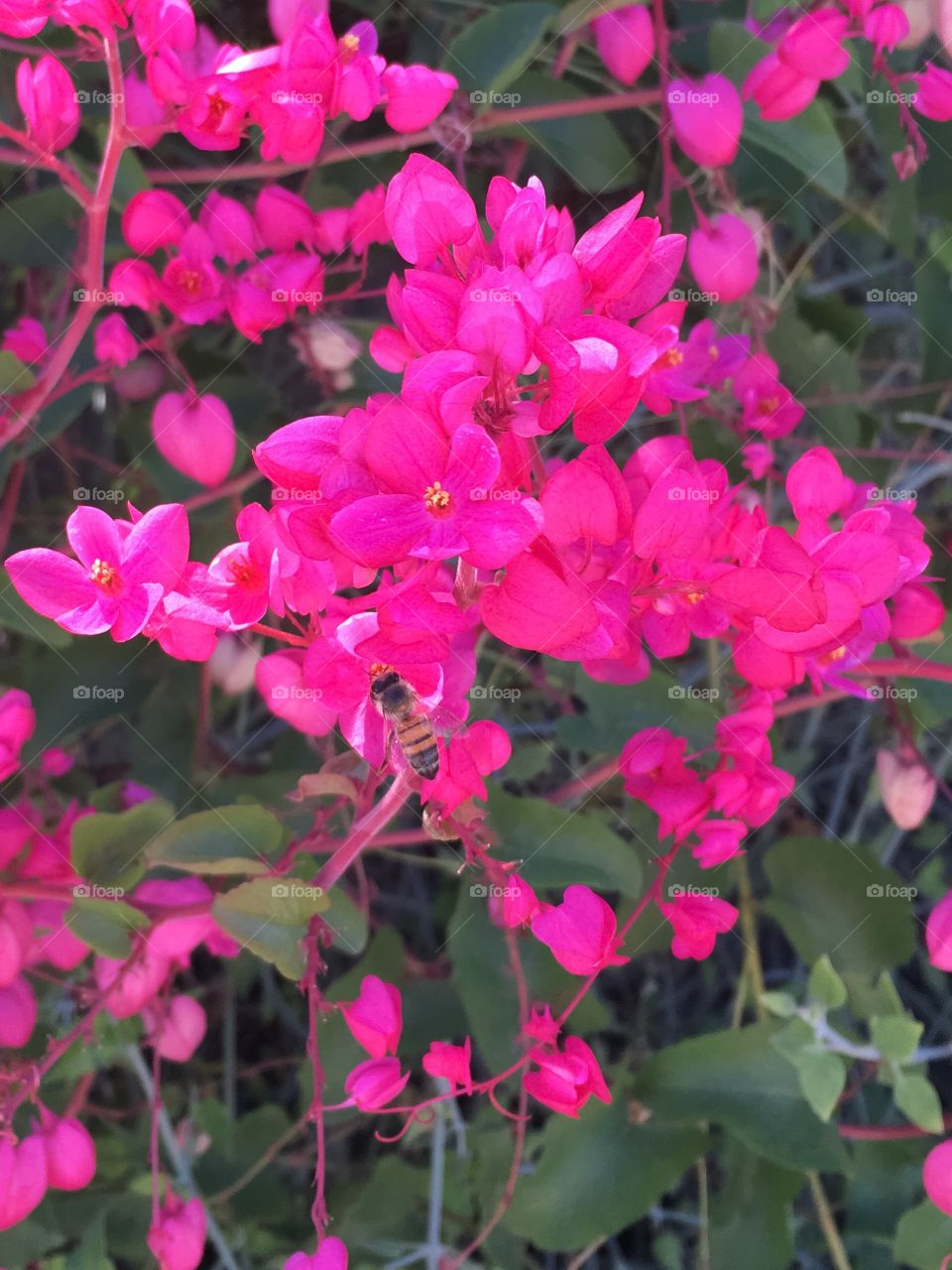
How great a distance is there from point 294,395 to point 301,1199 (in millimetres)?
942

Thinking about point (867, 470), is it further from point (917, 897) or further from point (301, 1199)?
point (301, 1199)

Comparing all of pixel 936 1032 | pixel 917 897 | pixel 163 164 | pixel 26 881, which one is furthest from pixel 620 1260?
pixel 163 164

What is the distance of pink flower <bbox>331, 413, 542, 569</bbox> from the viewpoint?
0.50 meters

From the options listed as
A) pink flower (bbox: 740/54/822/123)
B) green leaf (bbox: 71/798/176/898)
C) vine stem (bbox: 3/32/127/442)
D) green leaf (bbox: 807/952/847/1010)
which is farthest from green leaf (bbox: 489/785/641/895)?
pink flower (bbox: 740/54/822/123)

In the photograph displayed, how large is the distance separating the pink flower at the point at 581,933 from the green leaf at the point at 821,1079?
1.08ft

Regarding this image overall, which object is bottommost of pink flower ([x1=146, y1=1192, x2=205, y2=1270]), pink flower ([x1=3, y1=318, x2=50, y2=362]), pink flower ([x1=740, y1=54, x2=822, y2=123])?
pink flower ([x1=146, y1=1192, x2=205, y2=1270])

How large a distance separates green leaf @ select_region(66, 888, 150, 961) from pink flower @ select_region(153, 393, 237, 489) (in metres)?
0.36

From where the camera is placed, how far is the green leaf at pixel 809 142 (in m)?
1.01

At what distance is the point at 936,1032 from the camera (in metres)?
1.44

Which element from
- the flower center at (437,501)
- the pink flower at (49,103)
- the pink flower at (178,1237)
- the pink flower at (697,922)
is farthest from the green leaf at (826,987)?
the pink flower at (49,103)

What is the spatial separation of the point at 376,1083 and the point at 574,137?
2.73ft

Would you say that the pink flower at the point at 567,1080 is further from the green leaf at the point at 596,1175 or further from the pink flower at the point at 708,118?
the pink flower at the point at 708,118

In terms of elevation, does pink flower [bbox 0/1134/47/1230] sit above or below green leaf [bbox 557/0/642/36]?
below

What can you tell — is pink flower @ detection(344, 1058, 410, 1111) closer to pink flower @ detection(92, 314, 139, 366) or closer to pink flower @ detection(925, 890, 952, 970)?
pink flower @ detection(925, 890, 952, 970)
